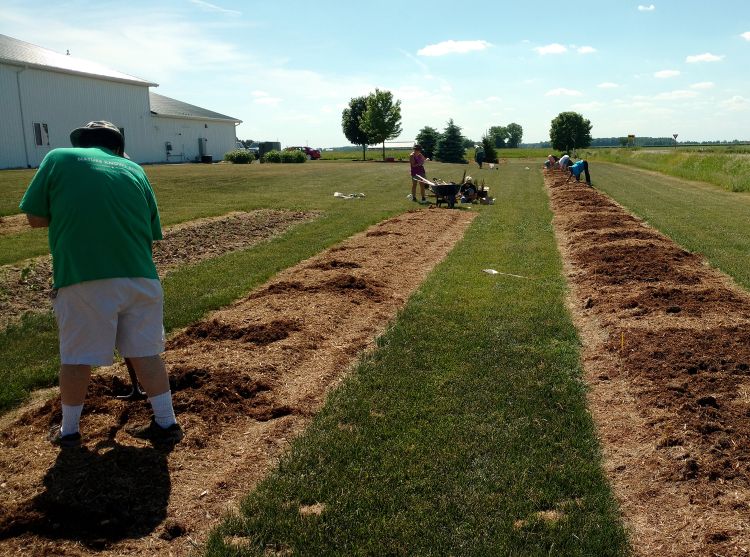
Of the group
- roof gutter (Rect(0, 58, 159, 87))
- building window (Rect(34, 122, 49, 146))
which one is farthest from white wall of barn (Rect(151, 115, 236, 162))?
building window (Rect(34, 122, 49, 146))

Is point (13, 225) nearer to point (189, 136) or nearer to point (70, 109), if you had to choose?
point (70, 109)

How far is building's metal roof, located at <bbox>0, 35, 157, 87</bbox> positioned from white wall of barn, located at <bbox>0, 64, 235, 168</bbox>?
0.42m

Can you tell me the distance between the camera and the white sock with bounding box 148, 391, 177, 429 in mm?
4266

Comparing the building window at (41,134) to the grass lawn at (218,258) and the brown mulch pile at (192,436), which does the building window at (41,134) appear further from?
the brown mulch pile at (192,436)

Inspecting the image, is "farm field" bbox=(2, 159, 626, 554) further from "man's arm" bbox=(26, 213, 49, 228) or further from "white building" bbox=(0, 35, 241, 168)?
"white building" bbox=(0, 35, 241, 168)

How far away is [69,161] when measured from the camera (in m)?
3.83

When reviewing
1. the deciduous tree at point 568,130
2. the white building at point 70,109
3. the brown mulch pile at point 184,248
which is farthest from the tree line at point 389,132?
the brown mulch pile at point 184,248

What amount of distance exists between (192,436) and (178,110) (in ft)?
155

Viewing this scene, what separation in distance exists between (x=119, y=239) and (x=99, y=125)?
0.81 m

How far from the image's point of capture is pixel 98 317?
386cm

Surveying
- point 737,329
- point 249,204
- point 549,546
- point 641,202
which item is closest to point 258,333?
point 549,546

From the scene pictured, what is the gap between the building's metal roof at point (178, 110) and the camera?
148 feet

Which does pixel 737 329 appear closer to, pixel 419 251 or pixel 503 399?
pixel 503 399

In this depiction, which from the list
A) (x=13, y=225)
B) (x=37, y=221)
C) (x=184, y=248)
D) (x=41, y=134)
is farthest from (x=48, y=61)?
(x=37, y=221)
